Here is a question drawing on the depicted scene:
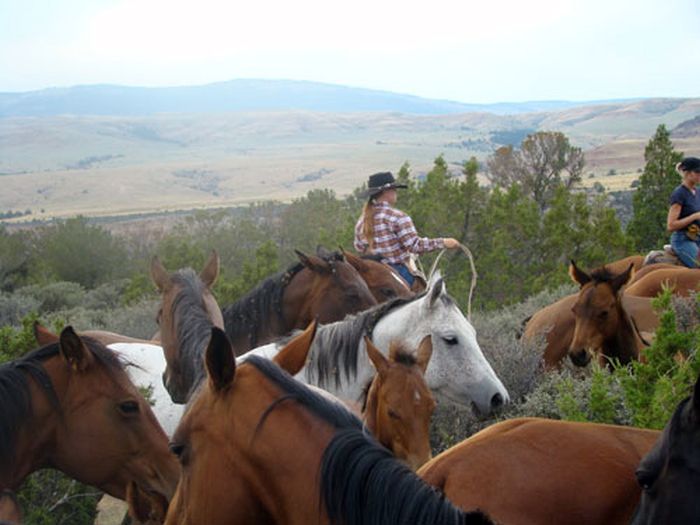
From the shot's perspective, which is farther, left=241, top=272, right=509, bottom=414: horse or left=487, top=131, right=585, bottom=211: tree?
left=487, top=131, right=585, bottom=211: tree

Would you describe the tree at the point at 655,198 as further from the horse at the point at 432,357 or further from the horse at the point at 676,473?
the horse at the point at 676,473

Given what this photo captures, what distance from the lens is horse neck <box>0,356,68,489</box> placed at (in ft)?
10.9

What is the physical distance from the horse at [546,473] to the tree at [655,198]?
13.6m

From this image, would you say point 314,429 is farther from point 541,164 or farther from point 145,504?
point 541,164

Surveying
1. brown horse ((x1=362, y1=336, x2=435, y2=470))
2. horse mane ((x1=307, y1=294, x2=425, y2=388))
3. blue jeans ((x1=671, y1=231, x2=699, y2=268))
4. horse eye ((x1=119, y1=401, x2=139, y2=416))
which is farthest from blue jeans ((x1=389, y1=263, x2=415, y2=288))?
horse eye ((x1=119, y1=401, x2=139, y2=416))

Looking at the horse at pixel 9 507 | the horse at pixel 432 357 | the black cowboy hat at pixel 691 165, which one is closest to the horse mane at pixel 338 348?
the horse at pixel 432 357

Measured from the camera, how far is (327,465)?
6.66ft

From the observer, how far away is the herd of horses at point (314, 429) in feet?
6.78

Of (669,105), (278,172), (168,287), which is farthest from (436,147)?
(168,287)

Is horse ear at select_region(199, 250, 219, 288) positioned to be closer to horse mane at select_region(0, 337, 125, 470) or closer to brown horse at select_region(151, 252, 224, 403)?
brown horse at select_region(151, 252, 224, 403)

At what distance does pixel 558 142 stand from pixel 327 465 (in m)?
29.5

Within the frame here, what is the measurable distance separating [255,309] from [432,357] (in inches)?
91.8

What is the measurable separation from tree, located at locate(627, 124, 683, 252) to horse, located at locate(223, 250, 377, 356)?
1087 centimetres

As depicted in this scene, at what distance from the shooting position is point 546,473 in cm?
281
